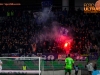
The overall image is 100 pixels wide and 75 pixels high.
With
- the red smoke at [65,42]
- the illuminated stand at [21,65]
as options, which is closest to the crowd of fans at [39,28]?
the red smoke at [65,42]

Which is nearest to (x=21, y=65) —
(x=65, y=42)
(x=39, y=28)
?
(x=65, y=42)

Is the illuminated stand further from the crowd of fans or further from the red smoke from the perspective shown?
the red smoke

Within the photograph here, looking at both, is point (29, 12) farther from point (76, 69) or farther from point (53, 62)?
point (76, 69)

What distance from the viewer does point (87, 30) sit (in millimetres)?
27172

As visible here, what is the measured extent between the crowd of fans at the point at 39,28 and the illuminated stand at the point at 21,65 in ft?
26.9

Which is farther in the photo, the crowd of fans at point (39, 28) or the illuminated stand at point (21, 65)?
the crowd of fans at point (39, 28)

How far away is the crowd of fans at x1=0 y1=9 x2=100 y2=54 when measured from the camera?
25453 mm

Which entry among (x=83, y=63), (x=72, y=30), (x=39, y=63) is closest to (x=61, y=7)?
(x=72, y=30)

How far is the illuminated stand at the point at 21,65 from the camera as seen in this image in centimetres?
1576

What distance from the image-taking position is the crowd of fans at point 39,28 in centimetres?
2545

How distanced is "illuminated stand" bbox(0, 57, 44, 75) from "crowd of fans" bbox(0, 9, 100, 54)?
8206 millimetres

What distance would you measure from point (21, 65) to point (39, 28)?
477 inches

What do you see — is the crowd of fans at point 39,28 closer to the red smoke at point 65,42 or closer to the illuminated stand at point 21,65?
the red smoke at point 65,42

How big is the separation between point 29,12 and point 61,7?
3580mm
